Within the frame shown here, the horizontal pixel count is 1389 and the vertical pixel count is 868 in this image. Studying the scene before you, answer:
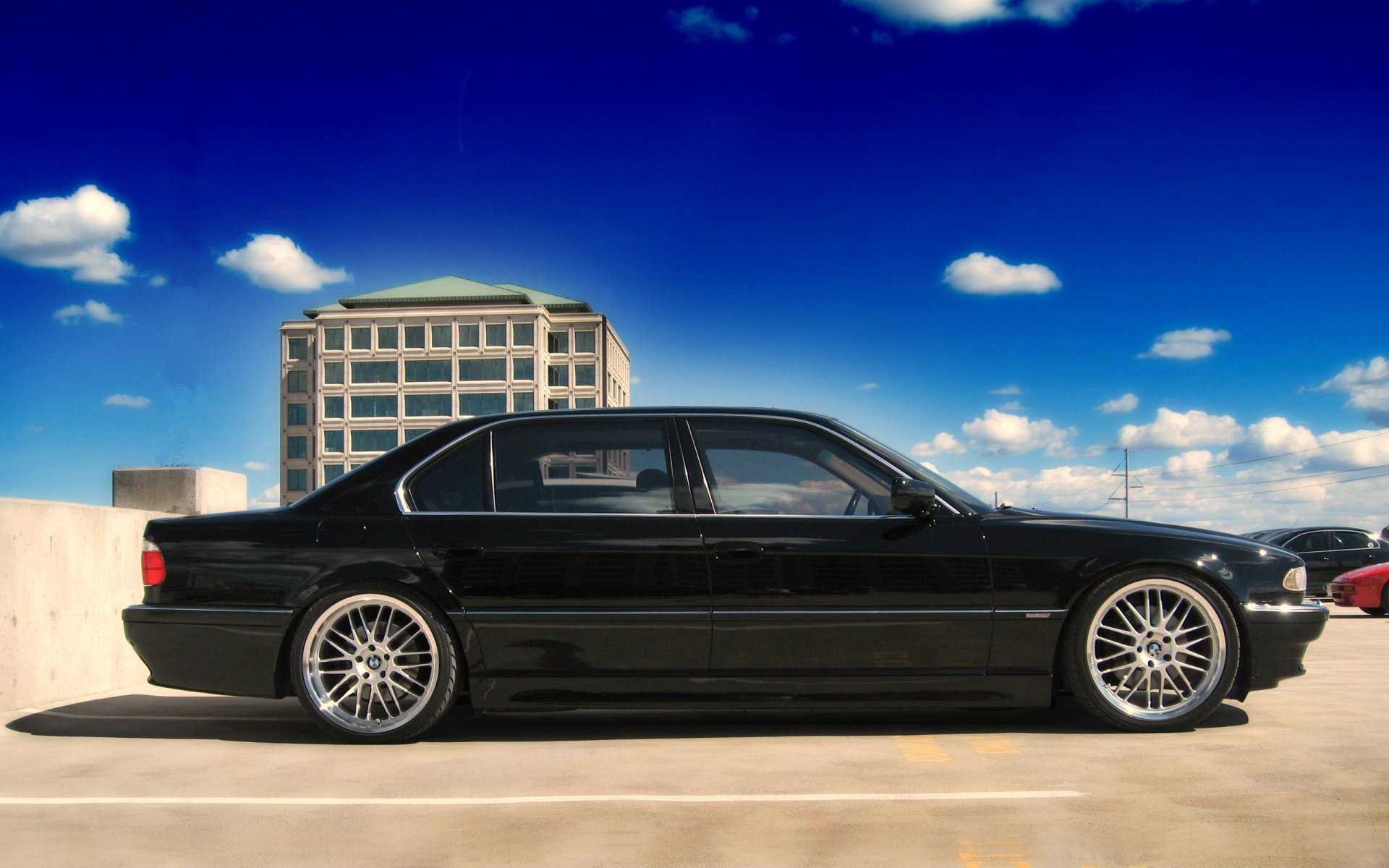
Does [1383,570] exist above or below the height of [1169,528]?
below

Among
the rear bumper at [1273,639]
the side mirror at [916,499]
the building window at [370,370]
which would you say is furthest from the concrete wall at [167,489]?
the building window at [370,370]

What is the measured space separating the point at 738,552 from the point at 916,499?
0.80 metres

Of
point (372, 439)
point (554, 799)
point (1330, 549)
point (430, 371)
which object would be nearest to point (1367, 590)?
point (1330, 549)

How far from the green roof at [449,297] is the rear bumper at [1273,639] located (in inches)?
4350

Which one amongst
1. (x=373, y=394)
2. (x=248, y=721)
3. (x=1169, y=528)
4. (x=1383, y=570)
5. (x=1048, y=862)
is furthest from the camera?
(x=373, y=394)

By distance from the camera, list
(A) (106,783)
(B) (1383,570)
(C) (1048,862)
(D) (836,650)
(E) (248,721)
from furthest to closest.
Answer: (B) (1383,570), (E) (248,721), (D) (836,650), (A) (106,783), (C) (1048,862)

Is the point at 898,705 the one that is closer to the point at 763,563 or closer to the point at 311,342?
the point at 763,563

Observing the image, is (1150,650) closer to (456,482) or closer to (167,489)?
(456,482)

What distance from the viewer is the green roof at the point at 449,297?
11512 centimetres

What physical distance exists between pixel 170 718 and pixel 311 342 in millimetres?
120388

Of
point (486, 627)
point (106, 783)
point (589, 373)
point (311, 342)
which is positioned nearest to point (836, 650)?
point (486, 627)

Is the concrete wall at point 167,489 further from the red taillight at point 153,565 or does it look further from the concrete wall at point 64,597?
the red taillight at point 153,565

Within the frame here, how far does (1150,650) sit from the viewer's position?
188 inches

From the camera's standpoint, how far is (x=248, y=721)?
5.43m
